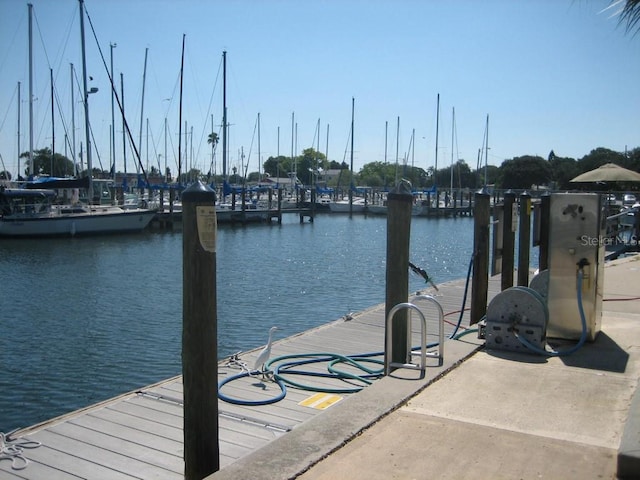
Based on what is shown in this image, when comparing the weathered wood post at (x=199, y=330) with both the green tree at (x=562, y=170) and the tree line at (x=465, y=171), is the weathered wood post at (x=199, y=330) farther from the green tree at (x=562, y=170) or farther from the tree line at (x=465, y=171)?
the green tree at (x=562, y=170)

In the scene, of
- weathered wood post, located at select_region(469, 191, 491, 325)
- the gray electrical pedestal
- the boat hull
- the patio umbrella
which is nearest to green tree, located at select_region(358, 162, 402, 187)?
the boat hull

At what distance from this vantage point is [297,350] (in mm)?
9164

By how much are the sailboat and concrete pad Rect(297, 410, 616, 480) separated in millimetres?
36875

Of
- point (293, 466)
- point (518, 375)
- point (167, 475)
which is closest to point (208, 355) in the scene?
point (293, 466)

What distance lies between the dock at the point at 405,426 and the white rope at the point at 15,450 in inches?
1.4

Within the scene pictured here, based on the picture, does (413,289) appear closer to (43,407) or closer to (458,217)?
(43,407)

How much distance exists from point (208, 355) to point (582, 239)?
4250 millimetres

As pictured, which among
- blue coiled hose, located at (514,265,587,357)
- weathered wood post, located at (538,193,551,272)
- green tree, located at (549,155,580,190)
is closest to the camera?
blue coiled hose, located at (514,265,587,357)

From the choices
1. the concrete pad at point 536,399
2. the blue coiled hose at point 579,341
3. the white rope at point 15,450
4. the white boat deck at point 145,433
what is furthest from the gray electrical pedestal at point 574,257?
the white rope at point 15,450

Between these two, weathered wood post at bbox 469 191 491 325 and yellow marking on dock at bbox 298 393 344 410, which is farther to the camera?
weathered wood post at bbox 469 191 491 325

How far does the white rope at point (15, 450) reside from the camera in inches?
219

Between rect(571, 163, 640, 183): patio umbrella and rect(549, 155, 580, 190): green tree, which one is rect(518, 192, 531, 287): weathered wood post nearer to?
rect(571, 163, 640, 183): patio umbrella

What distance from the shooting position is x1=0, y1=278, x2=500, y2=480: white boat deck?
17.9ft

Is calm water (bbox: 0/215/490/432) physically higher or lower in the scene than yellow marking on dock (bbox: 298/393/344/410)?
lower
